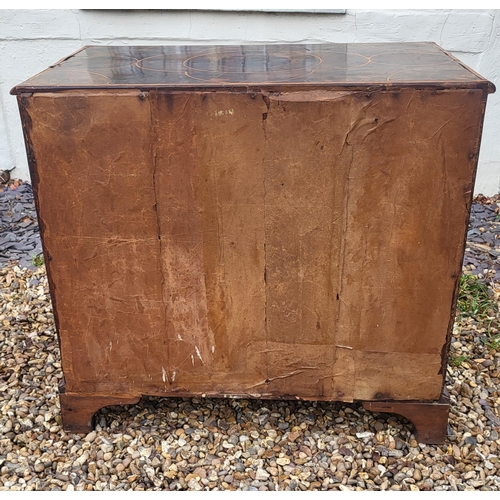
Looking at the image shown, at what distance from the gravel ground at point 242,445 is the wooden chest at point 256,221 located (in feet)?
0.43

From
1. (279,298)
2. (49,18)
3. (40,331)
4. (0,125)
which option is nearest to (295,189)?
(279,298)

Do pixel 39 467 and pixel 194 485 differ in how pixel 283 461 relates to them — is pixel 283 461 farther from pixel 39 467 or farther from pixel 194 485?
pixel 39 467

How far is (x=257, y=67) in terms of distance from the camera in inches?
90.9

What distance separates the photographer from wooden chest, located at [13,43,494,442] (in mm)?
1993

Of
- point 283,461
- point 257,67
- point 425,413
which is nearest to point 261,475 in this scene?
point 283,461

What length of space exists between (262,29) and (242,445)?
2.77m

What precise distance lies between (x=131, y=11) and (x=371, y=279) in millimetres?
2838

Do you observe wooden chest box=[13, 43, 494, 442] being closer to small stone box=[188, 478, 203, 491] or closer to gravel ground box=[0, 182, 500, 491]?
gravel ground box=[0, 182, 500, 491]

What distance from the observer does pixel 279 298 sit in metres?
2.26

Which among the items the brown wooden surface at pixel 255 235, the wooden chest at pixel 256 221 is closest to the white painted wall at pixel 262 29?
the wooden chest at pixel 256 221

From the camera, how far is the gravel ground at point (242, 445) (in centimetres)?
231

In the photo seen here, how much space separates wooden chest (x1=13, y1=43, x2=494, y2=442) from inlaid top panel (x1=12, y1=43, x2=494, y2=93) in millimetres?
12

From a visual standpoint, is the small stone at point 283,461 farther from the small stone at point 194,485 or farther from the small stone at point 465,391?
the small stone at point 465,391

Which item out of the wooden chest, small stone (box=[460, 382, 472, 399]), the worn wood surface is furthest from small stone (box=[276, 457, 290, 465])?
small stone (box=[460, 382, 472, 399])
